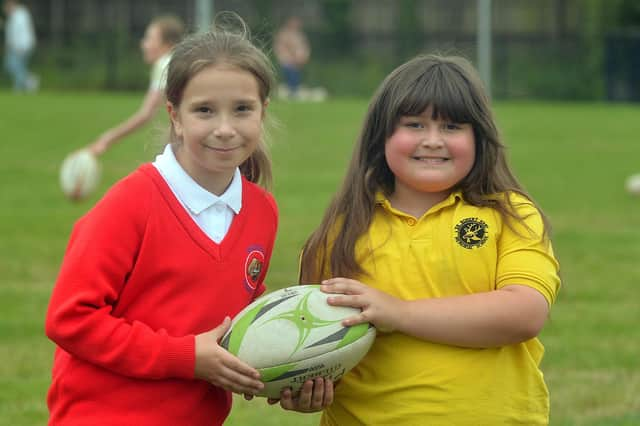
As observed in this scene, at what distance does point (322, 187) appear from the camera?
45.2 feet

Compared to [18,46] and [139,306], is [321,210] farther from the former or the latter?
[18,46]

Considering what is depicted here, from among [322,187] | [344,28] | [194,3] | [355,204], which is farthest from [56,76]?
[355,204]

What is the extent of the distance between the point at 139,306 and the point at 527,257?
3.65 ft

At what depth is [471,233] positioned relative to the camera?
3471 millimetres

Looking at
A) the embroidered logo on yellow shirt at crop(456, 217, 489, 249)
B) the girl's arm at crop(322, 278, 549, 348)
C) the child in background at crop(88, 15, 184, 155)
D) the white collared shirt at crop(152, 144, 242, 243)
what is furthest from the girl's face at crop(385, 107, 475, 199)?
the child in background at crop(88, 15, 184, 155)

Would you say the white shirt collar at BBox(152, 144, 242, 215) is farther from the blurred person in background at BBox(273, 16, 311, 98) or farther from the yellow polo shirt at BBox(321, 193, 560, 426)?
the blurred person in background at BBox(273, 16, 311, 98)

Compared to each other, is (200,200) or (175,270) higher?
(200,200)

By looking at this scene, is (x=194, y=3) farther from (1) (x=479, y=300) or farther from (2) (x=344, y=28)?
(1) (x=479, y=300)

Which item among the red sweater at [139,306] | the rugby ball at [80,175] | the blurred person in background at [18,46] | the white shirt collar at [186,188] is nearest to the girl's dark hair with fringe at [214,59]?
the white shirt collar at [186,188]

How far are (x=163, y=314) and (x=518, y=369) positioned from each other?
105cm

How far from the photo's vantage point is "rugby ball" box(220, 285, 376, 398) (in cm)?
331

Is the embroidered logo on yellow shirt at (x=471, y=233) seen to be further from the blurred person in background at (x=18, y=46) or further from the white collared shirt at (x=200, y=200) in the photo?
the blurred person in background at (x=18, y=46)

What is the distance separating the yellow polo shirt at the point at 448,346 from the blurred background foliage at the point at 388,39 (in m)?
27.6

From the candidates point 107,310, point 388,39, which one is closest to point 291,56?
point 388,39
